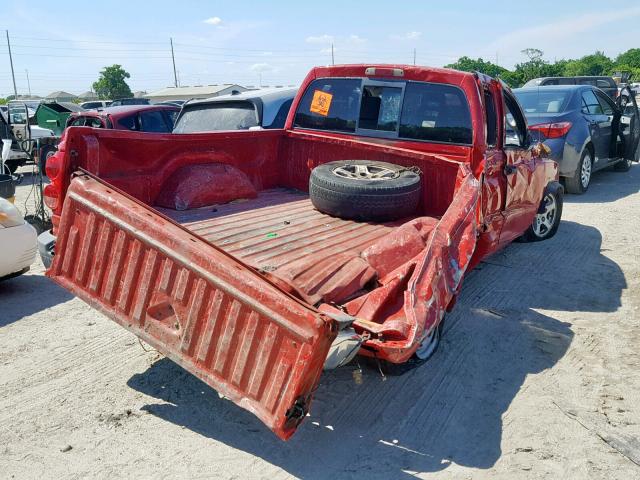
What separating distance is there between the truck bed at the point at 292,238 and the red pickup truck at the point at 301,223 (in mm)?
17

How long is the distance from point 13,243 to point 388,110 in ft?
12.1

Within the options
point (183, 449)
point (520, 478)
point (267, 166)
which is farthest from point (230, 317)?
point (267, 166)

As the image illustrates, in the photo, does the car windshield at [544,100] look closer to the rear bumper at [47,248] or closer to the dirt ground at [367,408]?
the dirt ground at [367,408]

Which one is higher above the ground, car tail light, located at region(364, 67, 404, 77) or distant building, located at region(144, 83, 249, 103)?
car tail light, located at region(364, 67, 404, 77)

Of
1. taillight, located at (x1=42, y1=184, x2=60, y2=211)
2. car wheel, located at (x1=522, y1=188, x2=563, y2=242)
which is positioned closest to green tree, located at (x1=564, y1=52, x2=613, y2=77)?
car wheel, located at (x1=522, y1=188, x2=563, y2=242)

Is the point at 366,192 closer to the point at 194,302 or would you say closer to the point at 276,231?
the point at 276,231

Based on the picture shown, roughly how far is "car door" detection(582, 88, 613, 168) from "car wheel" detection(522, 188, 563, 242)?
342 centimetres

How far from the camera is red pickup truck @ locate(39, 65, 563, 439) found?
2.77m

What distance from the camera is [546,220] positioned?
714 cm

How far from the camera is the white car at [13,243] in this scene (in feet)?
16.8

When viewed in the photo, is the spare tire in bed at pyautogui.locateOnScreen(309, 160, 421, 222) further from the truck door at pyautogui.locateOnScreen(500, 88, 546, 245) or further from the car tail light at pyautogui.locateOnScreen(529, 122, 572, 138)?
the car tail light at pyautogui.locateOnScreen(529, 122, 572, 138)

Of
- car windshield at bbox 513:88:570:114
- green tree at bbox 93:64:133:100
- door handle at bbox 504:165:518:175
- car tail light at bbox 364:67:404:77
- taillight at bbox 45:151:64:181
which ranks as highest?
car tail light at bbox 364:67:404:77

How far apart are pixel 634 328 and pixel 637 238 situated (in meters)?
3.07

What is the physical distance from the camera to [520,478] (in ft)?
9.34
